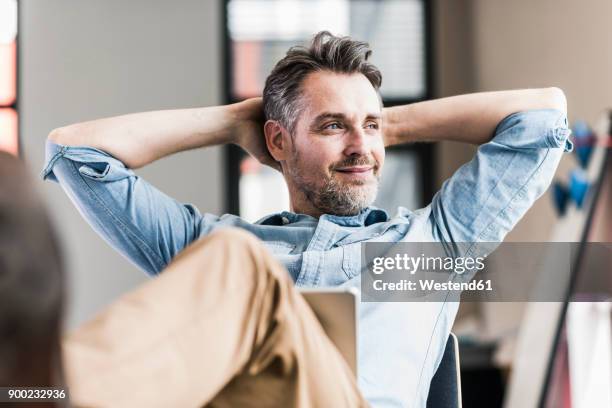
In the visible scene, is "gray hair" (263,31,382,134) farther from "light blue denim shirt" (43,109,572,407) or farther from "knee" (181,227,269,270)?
"knee" (181,227,269,270)

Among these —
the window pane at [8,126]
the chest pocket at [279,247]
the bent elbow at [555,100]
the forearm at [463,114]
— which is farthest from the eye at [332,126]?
the window pane at [8,126]

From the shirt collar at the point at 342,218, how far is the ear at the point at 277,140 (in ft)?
0.43

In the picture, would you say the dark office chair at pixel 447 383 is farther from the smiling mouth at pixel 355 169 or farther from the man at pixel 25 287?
the man at pixel 25 287

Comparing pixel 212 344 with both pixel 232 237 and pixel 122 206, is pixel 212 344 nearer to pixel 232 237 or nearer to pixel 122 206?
pixel 232 237

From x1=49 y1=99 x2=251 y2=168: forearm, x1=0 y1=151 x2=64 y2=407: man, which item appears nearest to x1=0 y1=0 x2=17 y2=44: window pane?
x1=49 y1=99 x2=251 y2=168: forearm

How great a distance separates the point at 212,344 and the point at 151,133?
84 centimetres

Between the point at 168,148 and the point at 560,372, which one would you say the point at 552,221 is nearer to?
the point at 560,372

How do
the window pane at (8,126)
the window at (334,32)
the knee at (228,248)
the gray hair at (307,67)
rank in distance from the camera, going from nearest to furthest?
the knee at (228,248), the gray hair at (307,67), the window pane at (8,126), the window at (334,32)

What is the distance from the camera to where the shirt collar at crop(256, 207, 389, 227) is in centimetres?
161

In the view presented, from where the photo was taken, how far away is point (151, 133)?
1.65 metres

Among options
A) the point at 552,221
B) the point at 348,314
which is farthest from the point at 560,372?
the point at 348,314

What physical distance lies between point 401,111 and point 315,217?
0.84 feet

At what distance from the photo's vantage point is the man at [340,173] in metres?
1.44

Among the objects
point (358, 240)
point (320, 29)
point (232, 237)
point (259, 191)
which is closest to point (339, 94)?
point (358, 240)
